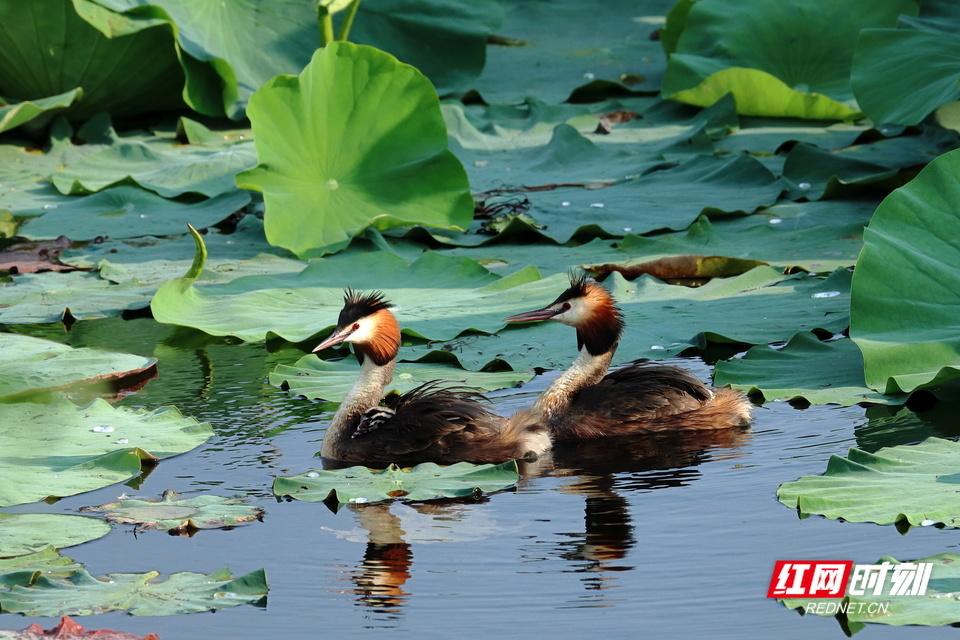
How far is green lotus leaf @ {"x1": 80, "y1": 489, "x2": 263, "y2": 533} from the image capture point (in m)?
4.48

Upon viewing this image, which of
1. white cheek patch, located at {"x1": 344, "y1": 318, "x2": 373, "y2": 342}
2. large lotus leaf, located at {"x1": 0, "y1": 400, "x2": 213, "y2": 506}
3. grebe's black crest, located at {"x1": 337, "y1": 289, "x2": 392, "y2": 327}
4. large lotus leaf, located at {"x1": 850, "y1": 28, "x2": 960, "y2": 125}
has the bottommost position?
large lotus leaf, located at {"x1": 0, "y1": 400, "x2": 213, "y2": 506}

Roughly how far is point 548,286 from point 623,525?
2.85 metres

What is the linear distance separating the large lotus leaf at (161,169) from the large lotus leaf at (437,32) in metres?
2.19

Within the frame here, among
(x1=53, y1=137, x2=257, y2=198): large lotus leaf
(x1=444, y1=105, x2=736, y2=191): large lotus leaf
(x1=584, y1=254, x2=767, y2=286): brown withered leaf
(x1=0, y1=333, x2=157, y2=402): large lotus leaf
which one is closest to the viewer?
(x1=0, y1=333, x2=157, y2=402): large lotus leaf

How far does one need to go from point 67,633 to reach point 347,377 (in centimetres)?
301

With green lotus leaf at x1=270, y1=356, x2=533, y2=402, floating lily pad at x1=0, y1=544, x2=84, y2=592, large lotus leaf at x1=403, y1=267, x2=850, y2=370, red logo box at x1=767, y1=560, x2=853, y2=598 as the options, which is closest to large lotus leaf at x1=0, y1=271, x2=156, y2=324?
green lotus leaf at x1=270, y1=356, x2=533, y2=402

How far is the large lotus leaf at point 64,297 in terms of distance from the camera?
288 inches

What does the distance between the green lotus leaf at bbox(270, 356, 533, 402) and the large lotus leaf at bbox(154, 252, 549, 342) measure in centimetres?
20

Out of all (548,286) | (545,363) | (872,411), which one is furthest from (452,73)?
(872,411)

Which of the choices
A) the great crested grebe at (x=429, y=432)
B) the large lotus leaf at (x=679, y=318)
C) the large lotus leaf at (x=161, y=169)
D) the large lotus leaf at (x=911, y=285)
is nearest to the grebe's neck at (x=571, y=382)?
the great crested grebe at (x=429, y=432)

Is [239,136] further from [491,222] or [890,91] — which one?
[890,91]

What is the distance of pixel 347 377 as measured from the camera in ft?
20.8

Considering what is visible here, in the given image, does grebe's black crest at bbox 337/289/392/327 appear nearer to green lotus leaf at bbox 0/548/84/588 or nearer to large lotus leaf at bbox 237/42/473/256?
green lotus leaf at bbox 0/548/84/588

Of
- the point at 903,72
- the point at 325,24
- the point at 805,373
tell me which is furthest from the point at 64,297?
the point at 903,72
